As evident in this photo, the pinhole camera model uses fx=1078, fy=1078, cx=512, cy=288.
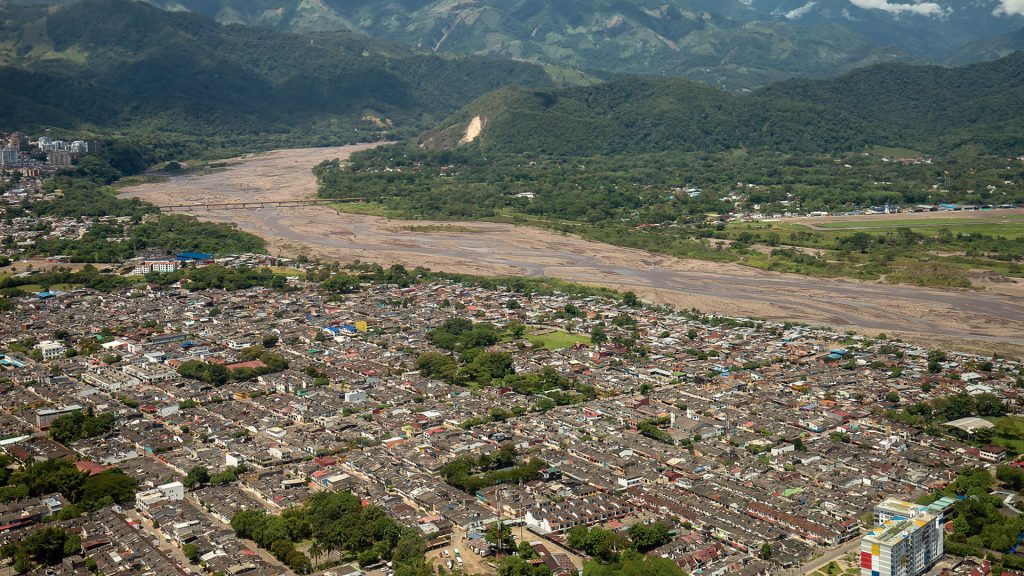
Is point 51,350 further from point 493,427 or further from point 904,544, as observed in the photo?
point 904,544

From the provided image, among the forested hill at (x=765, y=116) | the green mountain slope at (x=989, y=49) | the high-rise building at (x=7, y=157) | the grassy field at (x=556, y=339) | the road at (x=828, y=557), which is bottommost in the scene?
the road at (x=828, y=557)

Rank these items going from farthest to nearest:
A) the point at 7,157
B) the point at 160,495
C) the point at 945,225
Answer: the point at 7,157 < the point at 945,225 < the point at 160,495

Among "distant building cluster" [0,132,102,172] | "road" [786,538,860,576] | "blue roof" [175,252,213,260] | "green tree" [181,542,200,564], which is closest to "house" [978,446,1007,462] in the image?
"road" [786,538,860,576]

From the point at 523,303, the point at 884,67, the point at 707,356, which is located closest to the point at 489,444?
the point at 707,356

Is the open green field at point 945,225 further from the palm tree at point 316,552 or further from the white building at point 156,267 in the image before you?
the palm tree at point 316,552

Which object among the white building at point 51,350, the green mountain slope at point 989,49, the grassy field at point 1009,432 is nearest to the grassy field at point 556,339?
the grassy field at point 1009,432

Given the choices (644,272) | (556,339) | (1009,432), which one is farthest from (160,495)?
(644,272)
